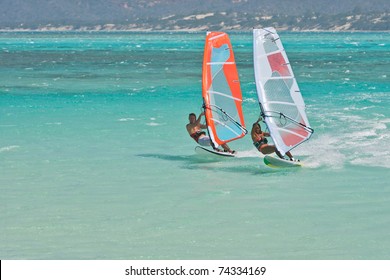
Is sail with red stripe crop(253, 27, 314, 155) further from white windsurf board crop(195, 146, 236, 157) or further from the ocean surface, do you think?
white windsurf board crop(195, 146, 236, 157)

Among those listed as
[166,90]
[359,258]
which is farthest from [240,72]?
[359,258]

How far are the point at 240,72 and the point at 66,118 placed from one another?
4014cm

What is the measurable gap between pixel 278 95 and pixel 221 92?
183 cm

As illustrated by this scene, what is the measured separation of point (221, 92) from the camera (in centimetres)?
2608

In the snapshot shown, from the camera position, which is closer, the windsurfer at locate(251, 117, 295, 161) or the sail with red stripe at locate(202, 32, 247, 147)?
the windsurfer at locate(251, 117, 295, 161)

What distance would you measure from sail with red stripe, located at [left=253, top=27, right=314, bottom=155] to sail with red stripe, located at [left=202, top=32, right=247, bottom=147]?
1.44 meters

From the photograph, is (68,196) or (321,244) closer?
(321,244)

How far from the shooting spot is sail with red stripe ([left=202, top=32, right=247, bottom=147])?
2564cm

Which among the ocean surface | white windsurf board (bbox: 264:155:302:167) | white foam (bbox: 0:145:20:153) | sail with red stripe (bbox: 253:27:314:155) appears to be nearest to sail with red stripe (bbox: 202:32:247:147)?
the ocean surface

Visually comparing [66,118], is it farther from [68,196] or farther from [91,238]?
[91,238]

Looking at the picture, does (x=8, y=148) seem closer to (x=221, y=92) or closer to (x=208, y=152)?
(x=208, y=152)

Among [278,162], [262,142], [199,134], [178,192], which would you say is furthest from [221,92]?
[178,192]

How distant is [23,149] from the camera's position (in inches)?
1161

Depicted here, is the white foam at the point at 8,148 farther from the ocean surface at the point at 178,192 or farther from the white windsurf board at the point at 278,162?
the white windsurf board at the point at 278,162
